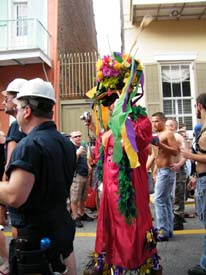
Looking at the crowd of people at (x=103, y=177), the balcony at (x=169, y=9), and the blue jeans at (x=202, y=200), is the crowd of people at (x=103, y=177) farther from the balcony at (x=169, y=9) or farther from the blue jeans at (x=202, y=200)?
the balcony at (x=169, y=9)

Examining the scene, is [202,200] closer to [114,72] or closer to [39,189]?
[114,72]

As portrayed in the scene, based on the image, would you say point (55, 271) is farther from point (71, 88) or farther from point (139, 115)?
point (71, 88)

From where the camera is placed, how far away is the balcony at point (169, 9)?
1033 centimetres

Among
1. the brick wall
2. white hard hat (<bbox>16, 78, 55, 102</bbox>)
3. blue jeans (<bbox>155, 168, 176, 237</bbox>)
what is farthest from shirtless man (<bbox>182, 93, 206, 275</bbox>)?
the brick wall

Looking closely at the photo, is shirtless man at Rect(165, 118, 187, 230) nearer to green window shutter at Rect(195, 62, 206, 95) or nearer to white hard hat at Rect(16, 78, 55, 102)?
white hard hat at Rect(16, 78, 55, 102)

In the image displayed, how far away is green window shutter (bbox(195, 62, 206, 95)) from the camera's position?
437 inches

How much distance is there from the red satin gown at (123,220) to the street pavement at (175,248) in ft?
2.80

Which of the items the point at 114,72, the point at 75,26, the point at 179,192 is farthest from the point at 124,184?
the point at 75,26

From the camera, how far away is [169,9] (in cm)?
1066

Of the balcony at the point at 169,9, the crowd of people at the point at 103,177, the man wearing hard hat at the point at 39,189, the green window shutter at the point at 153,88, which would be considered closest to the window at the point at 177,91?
the green window shutter at the point at 153,88

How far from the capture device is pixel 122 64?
3955 mm

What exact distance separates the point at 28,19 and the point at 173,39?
4698mm

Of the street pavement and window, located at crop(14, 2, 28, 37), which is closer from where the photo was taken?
the street pavement

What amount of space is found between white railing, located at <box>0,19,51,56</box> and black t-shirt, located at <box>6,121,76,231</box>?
34.3 ft
